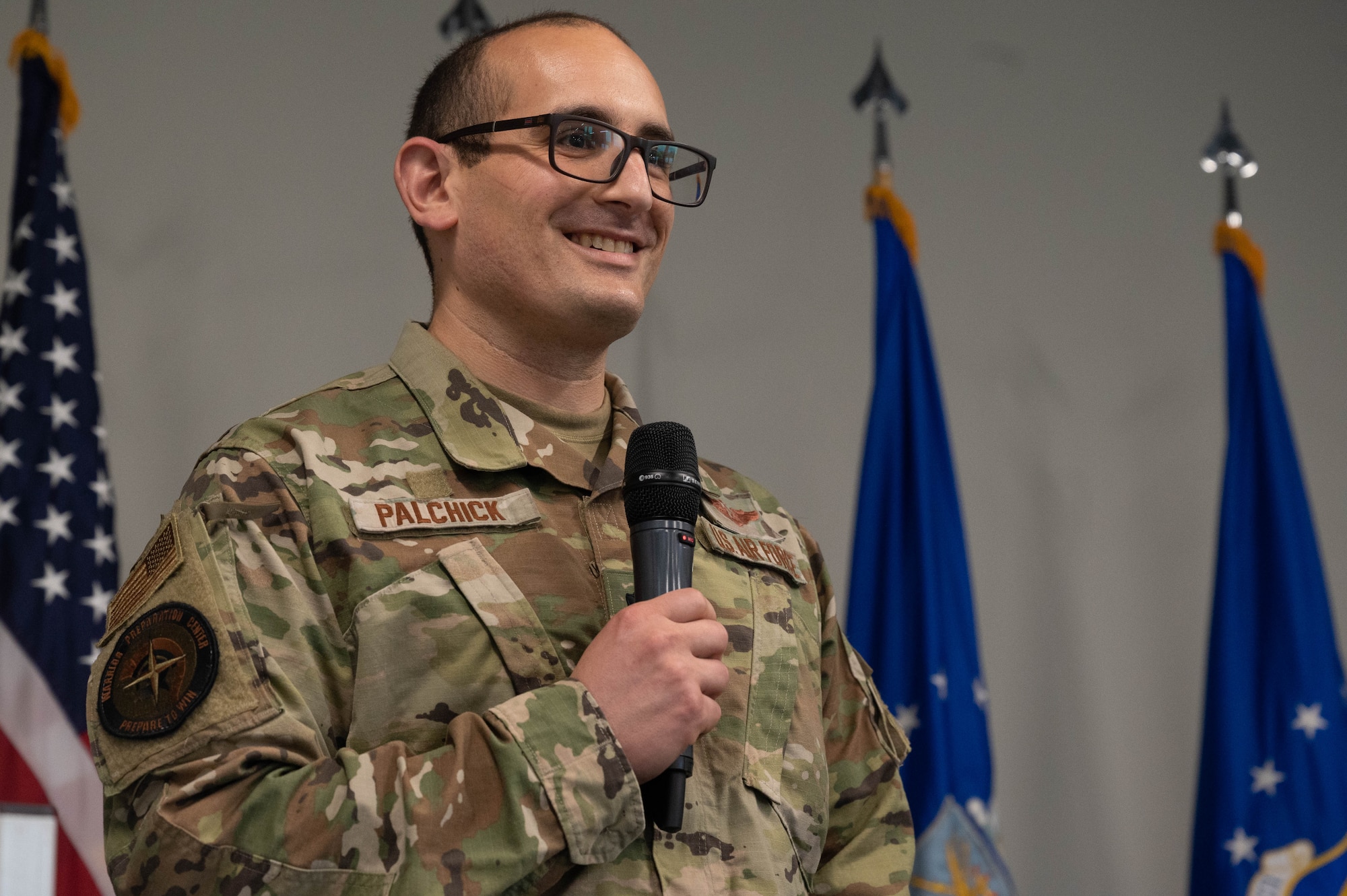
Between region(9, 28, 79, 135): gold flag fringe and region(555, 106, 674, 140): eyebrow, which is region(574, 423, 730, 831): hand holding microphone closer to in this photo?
region(555, 106, 674, 140): eyebrow

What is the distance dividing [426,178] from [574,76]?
209mm

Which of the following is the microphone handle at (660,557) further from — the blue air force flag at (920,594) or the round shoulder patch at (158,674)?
the blue air force flag at (920,594)

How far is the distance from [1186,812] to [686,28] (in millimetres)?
2380

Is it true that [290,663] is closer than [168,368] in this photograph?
Yes

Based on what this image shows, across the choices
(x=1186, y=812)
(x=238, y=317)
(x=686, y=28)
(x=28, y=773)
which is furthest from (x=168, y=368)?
(x=1186, y=812)

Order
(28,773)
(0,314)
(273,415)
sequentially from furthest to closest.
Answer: (0,314)
(28,773)
(273,415)

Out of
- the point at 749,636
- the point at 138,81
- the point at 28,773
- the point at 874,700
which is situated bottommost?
the point at 28,773

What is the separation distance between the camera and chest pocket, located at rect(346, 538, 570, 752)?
3.71 ft

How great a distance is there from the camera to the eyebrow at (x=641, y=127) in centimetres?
138

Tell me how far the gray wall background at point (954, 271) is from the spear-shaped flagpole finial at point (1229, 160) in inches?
20.3

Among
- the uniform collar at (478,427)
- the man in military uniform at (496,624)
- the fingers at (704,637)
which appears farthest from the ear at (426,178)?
the fingers at (704,637)

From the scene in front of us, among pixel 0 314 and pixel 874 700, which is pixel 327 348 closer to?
pixel 0 314

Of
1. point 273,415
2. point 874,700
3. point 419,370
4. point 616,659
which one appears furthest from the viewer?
point 874,700

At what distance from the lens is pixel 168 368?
2801 mm
